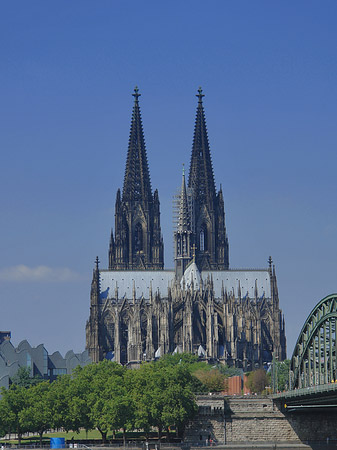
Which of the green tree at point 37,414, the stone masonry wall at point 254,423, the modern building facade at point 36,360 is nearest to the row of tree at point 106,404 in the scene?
the green tree at point 37,414

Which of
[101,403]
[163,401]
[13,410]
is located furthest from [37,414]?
[163,401]

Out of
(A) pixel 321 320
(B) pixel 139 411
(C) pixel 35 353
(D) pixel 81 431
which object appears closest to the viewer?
(A) pixel 321 320

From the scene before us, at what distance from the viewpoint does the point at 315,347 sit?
119 metres

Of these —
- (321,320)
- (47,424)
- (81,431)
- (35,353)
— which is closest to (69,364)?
(35,353)

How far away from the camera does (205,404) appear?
127 m

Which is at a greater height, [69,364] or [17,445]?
[69,364]

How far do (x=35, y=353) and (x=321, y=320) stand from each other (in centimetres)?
7960

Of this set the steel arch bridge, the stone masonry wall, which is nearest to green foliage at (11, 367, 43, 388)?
the stone masonry wall

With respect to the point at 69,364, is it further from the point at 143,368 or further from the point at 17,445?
the point at 17,445

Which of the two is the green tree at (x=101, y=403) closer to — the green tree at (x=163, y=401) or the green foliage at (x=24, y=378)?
the green tree at (x=163, y=401)

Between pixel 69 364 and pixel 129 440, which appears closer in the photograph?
pixel 129 440

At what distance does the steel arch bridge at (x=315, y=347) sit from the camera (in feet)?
362

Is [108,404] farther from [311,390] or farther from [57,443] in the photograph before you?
[311,390]

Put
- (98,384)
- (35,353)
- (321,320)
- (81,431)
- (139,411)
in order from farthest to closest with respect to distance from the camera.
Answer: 1. (35,353)
2. (81,431)
3. (98,384)
4. (139,411)
5. (321,320)
